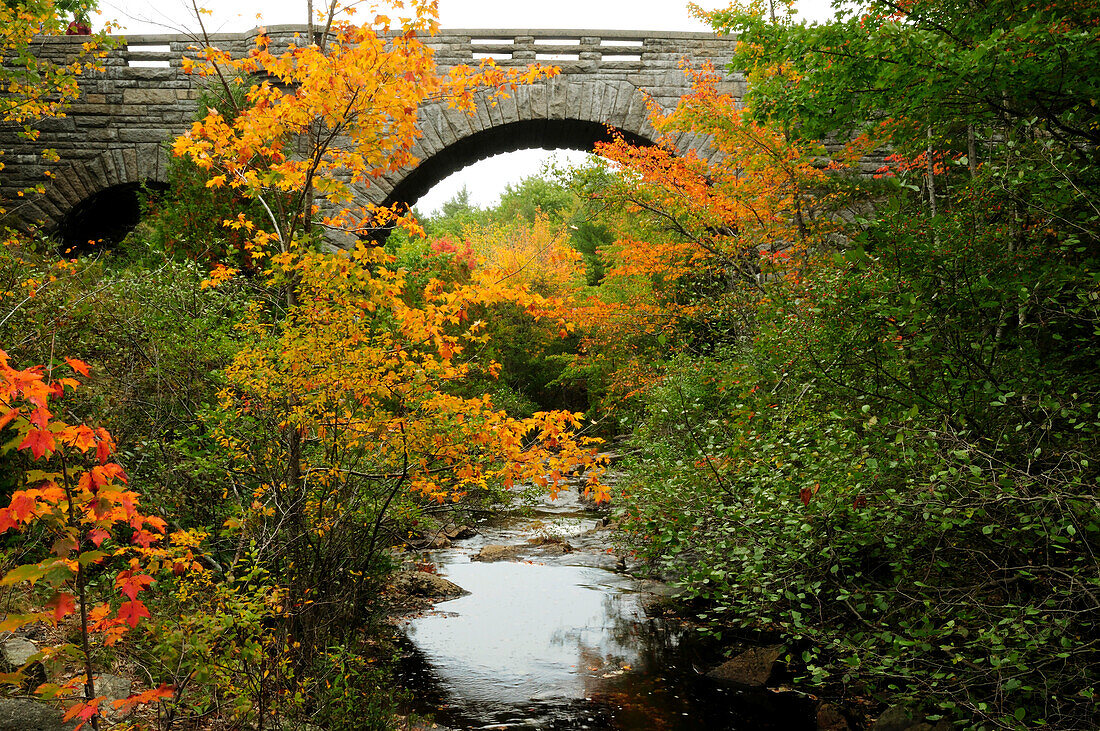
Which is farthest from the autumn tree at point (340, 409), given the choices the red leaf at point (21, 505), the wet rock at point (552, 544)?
the wet rock at point (552, 544)

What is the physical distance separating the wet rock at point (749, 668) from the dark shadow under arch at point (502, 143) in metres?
9.13

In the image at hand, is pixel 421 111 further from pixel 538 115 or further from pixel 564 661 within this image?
pixel 564 661

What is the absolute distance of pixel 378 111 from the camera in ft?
14.5

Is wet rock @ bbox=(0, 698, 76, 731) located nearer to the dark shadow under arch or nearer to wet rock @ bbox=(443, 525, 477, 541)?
wet rock @ bbox=(443, 525, 477, 541)

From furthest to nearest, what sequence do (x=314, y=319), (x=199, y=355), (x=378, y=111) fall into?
(x=199, y=355), (x=378, y=111), (x=314, y=319)

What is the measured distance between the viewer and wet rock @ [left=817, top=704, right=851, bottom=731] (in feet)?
14.9

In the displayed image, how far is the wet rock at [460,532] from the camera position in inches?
396

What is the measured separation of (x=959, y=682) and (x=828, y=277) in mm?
2559

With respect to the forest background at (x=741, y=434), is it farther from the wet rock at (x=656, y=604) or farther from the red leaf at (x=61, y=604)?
the wet rock at (x=656, y=604)

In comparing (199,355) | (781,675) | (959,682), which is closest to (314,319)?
(199,355)

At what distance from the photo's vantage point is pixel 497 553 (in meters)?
9.23

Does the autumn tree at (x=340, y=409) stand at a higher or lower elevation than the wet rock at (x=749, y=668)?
higher

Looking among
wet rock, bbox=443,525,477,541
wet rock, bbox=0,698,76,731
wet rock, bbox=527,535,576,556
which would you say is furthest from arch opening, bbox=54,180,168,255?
wet rock, bbox=0,698,76,731

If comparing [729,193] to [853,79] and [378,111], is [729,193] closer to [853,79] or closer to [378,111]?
[853,79]
